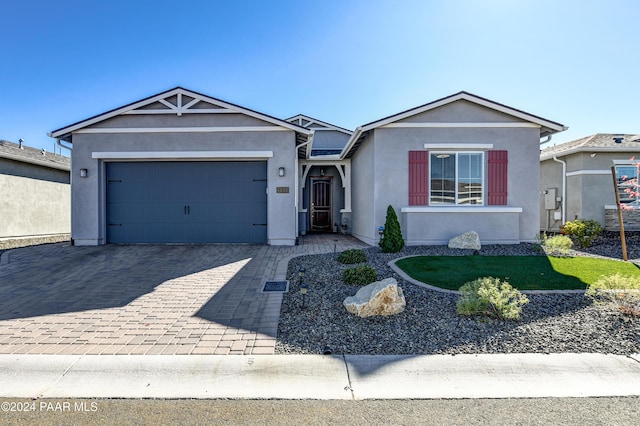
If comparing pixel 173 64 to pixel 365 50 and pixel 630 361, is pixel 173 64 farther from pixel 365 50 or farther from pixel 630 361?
pixel 630 361

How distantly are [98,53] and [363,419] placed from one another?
13.4 metres

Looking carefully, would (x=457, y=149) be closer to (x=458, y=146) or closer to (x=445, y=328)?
(x=458, y=146)

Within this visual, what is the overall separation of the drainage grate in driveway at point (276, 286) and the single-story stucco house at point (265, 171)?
4118 millimetres

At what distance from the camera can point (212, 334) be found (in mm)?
4074

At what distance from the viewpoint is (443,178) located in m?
9.84

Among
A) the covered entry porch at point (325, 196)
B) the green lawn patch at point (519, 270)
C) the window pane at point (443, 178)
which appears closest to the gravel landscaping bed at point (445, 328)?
the green lawn patch at point (519, 270)

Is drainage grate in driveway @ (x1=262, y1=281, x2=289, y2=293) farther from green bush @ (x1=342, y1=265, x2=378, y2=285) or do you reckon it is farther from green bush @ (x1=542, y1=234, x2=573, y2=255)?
green bush @ (x1=542, y1=234, x2=573, y2=255)

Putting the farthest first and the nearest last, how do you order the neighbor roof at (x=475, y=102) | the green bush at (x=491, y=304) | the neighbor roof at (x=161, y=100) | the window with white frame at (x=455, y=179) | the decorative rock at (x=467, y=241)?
1. the neighbor roof at (x=161, y=100)
2. the window with white frame at (x=455, y=179)
3. the neighbor roof at (x=475, y=102)
4. the decorative rock at (x=467, y=241)
5. the green bush at (x=491, y=304)

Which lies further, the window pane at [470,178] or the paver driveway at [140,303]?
the window pane at [470,178]

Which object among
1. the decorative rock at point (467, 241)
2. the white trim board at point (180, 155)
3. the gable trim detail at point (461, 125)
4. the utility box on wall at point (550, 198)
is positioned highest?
the gable trim detail at point (461, 125)

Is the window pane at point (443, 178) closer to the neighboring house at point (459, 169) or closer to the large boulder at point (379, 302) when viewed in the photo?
the neighboring house at point (459, 169)

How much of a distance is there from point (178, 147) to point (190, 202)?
1.73 meters

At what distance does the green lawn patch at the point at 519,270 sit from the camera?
5875 millimetres

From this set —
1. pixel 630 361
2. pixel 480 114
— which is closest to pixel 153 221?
pixel 480 114
